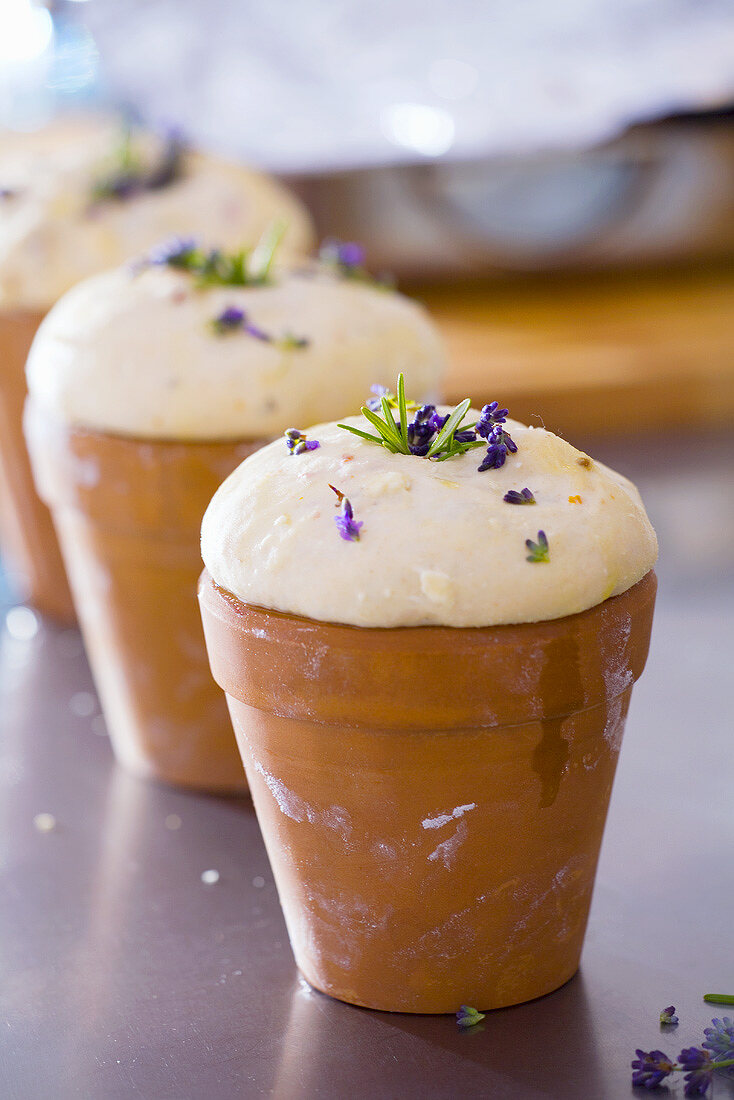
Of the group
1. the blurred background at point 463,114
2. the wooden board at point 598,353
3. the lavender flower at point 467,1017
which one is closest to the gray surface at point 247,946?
the lavender flower at point 467,1017

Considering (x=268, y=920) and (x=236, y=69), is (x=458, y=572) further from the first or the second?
(x=236, y=69)

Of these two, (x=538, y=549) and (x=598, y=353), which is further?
(x=598, y=353)

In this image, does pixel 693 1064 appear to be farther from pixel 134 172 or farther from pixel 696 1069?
pixel 134 172

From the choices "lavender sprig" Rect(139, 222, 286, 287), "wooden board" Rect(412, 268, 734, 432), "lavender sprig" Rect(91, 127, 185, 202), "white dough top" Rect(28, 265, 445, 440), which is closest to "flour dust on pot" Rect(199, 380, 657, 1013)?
"white dough top" Rect(28, 265, 445, 440)

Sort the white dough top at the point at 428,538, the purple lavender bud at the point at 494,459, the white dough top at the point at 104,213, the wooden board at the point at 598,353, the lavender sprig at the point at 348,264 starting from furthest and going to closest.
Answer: the wooden board at the point at 598,353, the white dough top at the point at 104,213, the lavender sprig at the point at 348,264, the purple lavender bud at the point at 494,459, the white dough top at the point at 428,538

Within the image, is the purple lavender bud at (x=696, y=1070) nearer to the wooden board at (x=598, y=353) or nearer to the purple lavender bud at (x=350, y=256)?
the purple lavender bud at (x=350, y=256)

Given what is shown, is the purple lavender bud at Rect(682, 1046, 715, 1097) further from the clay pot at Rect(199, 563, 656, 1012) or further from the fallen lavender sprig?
the clay pot at Rect(199, 563, 656, 1012)

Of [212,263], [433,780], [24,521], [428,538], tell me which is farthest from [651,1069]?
[24,521]
